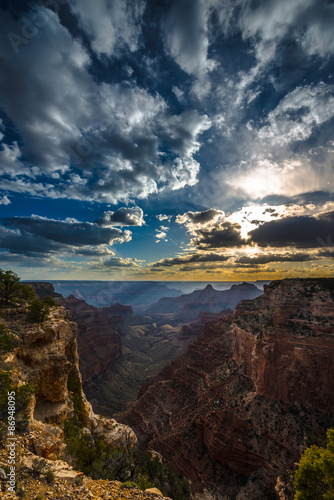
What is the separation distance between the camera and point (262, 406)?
3559cm

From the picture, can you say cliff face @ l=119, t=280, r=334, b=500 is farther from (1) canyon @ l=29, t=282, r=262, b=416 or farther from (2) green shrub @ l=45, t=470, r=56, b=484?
(1) canyon @ l=29, t=282, r=262, b=416

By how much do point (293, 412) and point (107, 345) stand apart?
9940 cm

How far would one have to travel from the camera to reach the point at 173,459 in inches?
1475

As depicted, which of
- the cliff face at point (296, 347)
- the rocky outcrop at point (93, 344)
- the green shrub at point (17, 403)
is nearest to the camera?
the green shrub at point (17, 403)

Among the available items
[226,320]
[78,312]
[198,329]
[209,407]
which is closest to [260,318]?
[209,407]

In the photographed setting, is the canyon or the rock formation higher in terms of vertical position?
the rock formation

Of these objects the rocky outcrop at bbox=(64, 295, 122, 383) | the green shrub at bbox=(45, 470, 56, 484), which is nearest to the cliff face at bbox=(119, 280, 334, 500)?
the green shrub at bbox=(45, 470, 56, 484)

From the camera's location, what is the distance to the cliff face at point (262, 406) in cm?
3089

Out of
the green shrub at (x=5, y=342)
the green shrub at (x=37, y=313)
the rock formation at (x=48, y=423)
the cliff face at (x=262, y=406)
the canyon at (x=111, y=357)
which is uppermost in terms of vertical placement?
the green shrub at (x=37, y=313)

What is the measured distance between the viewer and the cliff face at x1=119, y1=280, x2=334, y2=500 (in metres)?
30.9

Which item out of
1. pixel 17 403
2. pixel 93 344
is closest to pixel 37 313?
pixel 17 403

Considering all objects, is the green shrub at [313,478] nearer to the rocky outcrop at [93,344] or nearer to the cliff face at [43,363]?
the cliff face at [43,363]

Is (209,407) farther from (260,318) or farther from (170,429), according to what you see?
(260,318)

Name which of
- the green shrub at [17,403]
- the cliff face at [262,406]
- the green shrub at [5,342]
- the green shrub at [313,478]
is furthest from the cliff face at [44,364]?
the cliff face at [262,406]
